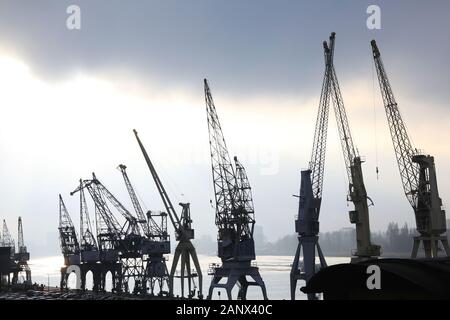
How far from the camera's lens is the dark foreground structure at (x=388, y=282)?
35594 mm

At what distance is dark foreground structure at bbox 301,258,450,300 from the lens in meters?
35.6

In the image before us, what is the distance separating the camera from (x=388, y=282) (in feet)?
118

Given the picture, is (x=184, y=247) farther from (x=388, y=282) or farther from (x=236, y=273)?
(x=388, y=282)

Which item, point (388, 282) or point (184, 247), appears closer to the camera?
point (388, 282)

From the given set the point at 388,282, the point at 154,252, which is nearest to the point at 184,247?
the point at 154,252

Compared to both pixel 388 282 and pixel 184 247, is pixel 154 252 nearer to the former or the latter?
pixel 184 247

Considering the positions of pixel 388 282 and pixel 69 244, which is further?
pixel 69 244

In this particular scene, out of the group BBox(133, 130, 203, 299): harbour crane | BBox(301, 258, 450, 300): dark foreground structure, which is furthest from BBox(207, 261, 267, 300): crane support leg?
BBox(301, 258, 450, 300): dark foreground structure

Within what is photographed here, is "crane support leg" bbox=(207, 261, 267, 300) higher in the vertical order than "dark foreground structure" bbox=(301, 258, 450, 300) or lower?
lower

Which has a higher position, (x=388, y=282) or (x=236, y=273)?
(x=388, y=282)

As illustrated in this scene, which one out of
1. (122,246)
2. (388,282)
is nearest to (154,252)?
(122,246)

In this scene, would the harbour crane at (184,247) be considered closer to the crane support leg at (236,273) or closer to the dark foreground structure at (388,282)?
the crane support leg at (236,273)

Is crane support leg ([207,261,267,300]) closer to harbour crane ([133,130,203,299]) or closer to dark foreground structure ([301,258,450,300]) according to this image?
harbour crane ([133,130,203,299])
